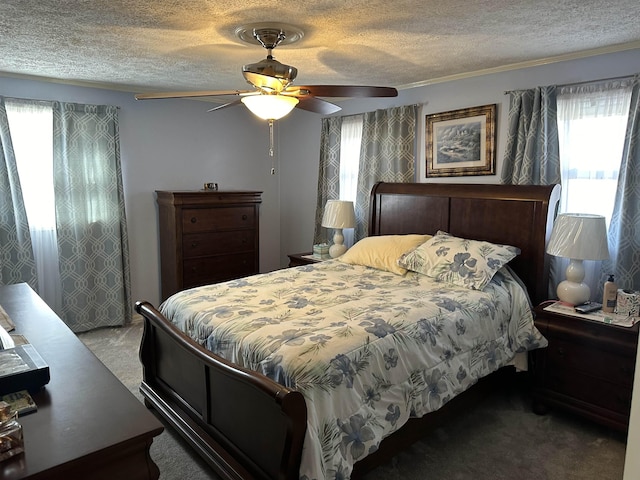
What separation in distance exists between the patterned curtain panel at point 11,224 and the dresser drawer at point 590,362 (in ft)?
13.6

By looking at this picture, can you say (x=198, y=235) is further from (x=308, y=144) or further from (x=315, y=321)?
(x=315, y=321)

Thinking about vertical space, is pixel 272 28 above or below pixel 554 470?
above

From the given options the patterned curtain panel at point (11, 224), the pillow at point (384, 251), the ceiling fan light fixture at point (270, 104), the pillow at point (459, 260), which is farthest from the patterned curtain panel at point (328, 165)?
the patterned curtain panel at point (11, 224)

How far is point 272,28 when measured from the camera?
Answer: 230 cm

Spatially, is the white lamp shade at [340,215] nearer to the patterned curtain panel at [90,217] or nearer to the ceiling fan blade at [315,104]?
the ceiling fan blade at [315,104]

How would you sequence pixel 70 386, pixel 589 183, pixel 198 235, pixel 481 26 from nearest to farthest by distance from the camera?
pixel 70 386, pixel 481 26, pixel 589 183, pixel 198 235

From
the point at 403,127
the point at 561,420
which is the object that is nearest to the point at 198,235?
the point at 403,127

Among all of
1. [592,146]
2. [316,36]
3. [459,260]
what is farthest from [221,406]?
[592,146]

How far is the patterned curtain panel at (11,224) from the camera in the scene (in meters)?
3.58

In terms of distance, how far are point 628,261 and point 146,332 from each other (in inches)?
123

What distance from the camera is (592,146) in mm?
2980

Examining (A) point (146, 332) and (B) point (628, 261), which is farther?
(B) point (628, 261)

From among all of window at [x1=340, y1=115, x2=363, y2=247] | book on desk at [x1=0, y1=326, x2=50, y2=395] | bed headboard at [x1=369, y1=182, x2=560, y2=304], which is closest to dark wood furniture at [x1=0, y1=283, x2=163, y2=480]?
book on desk at [x1=0, y1=326, x2=50, y2=395]

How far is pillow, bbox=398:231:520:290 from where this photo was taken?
2896 millimetres
